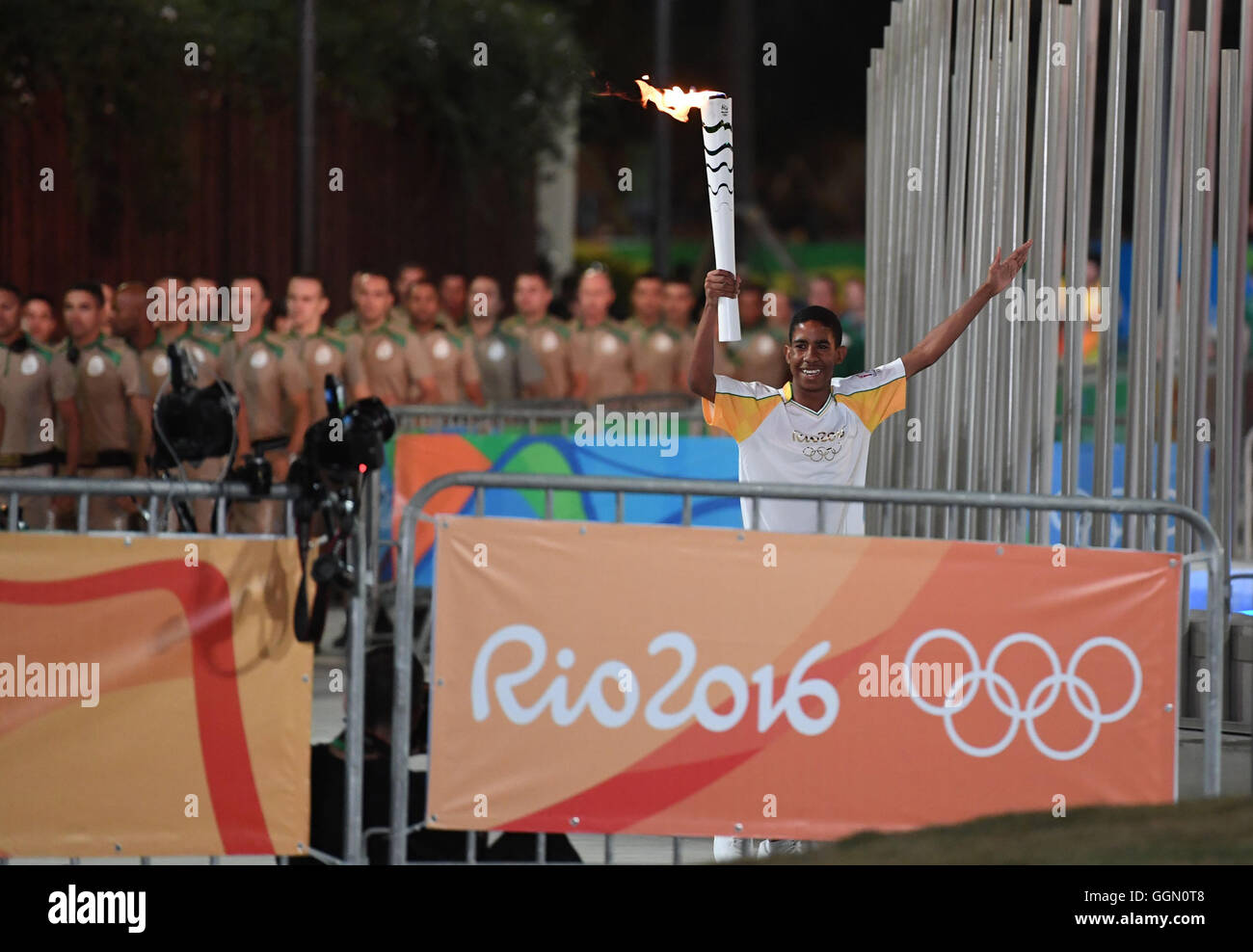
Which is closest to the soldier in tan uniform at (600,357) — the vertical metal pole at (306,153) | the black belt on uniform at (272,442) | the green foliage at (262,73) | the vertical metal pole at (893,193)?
the vertical metal pole at (306,153)

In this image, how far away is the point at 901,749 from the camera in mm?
6254

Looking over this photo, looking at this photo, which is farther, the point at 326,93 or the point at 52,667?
the point at 326,93

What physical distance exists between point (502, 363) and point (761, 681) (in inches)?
397

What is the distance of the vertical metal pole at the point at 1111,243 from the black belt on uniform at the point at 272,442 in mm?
6667

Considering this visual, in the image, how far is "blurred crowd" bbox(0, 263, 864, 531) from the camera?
41.3 ft

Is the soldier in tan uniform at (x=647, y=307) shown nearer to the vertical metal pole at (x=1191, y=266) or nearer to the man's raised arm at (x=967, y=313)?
the vertical metal pole at (x=1191, y=266)

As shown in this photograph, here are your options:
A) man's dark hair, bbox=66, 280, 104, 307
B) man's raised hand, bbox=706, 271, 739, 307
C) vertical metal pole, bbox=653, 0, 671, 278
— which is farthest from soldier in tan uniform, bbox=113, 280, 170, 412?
vertical metal pole, bbox=653, 0, 671, 278

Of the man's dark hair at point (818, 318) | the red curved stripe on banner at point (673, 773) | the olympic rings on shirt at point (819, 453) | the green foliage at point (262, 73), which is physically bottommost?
the red curved stripe on banner at point (673, 773)

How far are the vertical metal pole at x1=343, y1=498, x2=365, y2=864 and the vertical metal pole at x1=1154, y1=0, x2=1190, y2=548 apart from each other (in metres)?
3.06

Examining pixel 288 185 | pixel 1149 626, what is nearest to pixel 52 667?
pixel 1149 626

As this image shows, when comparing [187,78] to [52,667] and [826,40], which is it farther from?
[826,40]

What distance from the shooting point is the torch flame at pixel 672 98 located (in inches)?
250

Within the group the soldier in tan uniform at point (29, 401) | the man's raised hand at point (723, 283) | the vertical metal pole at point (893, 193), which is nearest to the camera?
the man's raised hand at point (723, 283)
